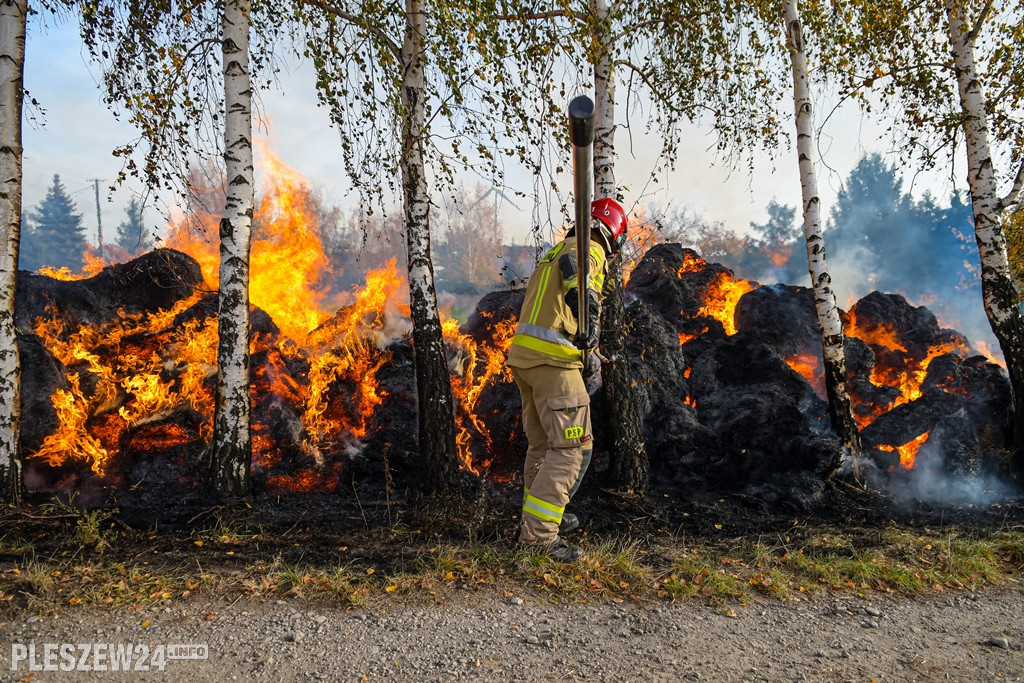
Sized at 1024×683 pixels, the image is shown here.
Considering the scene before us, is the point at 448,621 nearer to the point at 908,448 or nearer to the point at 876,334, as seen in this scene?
the point at 908,448

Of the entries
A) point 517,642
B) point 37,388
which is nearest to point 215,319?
point 37,388

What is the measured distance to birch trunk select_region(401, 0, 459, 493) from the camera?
591cm

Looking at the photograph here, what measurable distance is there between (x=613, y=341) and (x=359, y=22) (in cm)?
478

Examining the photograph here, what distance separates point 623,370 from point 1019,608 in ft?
13.1

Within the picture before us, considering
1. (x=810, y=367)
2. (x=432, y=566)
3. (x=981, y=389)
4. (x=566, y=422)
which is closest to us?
(x=432, y=566)

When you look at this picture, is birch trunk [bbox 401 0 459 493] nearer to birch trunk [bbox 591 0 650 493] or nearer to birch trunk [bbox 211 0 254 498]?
birch trunk [bbox 211 0 254 498]

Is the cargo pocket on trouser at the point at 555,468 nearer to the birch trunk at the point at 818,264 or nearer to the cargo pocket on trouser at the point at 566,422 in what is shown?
the cargo pocket on trouser at the point at 566,422

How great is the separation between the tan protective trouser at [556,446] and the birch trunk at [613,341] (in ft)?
7.95

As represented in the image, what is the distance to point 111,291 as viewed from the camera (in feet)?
27.7

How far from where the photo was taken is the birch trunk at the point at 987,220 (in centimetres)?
716

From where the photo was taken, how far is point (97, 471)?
6.66 meters

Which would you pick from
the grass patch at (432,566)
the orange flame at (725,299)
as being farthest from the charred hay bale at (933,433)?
the orange flame at (725,299)

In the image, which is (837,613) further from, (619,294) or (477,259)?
(477,259)

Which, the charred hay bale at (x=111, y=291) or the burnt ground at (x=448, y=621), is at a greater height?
the charred hay bale at (x=111, y=291)
